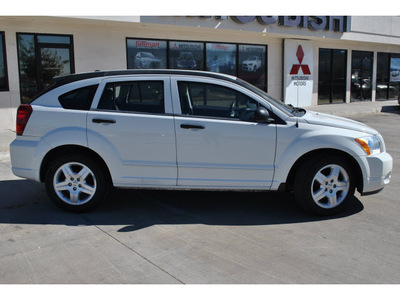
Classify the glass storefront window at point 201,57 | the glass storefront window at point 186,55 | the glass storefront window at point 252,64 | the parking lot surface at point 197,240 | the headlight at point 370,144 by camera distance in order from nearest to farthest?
the parking lot surface at point 197,240 → the headlight at point 370,144 → the glass storefront window at point 201,57 → the glass storefront window at point 186,55 → the glass storefront window at point 252,64

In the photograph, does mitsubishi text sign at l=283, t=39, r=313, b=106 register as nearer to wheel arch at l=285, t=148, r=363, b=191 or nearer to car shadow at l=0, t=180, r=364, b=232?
car shadow at l=0, t=180, r=364, b=232

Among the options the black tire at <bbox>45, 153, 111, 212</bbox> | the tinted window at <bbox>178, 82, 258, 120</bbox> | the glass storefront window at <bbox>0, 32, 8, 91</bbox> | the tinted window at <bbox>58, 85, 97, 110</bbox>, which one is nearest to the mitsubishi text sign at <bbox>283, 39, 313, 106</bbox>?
the glass storefront window at <bbox>0, 32, 8, 91</bbox>

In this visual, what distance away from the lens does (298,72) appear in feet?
58.9

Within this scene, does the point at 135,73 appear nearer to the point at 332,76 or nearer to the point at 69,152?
the point at 69,152

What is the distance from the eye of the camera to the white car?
480 cm

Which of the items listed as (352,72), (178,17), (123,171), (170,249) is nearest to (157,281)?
(170,249)

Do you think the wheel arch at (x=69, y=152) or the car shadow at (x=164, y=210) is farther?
the wheel arch at (x=69, y=152)

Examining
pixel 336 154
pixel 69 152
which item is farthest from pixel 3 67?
pixel 336 154

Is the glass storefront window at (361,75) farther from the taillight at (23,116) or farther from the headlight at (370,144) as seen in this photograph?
the taillight at (23,116)

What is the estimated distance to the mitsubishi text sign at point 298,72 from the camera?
17469 millimetres

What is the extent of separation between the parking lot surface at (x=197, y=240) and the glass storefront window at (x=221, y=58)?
34.0 ft

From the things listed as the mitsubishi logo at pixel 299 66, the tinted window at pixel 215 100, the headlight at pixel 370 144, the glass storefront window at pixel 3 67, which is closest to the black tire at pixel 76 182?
the tinted window at pixel 215 100

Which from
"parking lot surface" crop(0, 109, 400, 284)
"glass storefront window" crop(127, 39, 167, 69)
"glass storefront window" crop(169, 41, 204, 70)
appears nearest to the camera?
"parking lot surface" crop(0, 109, 400, 284)

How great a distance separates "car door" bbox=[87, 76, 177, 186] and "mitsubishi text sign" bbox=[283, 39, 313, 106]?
1347 cm
